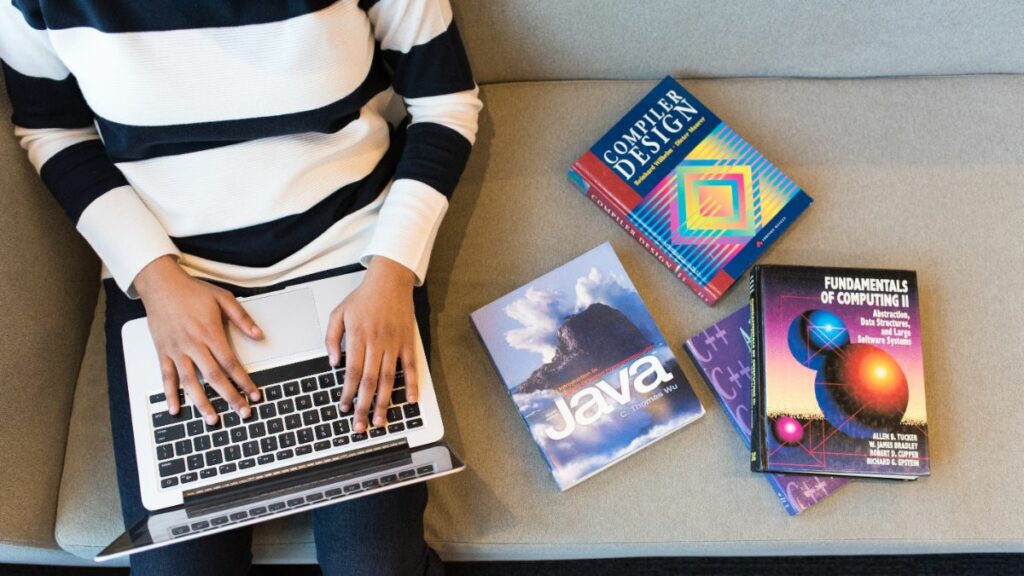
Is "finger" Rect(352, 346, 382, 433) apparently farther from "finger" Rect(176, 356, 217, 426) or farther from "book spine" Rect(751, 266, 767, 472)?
"book spine" Rect(751, 266, 767, 472)

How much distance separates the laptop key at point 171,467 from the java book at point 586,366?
0.40 m

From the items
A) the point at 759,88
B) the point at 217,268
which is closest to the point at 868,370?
the point at 759,88

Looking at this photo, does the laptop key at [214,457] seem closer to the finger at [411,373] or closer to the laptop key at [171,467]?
the laptop key at [171,467]

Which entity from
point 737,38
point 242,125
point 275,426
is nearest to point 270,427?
point 275,426

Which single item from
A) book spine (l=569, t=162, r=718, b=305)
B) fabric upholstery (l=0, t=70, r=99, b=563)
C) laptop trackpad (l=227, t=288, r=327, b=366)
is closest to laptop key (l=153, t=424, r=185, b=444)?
laptop trackpad (l=227, t=288, r=327, b=366)

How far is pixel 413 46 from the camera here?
97 cm

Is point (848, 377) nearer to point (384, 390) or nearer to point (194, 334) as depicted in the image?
point (384, 390)

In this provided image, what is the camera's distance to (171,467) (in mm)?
902

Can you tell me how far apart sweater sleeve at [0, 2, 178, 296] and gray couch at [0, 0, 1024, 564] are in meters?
0.07

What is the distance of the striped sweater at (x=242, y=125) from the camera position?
87cm

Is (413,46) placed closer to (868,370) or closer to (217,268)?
(217,268)

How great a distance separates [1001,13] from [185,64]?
111 cm

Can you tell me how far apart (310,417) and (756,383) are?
1.86ft

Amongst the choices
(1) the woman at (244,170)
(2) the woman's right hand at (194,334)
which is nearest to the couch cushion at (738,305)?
(1) the woman at (244,170)
